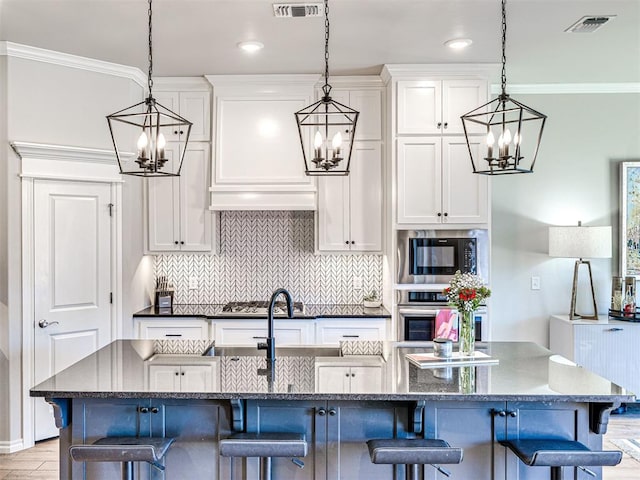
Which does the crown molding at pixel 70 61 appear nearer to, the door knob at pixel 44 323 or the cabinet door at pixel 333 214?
the cabinet door at pixel 333 214

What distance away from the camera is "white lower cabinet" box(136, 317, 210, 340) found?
427 cm

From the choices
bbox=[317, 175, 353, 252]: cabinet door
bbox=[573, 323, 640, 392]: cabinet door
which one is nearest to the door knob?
bbox=[317, 175, 353, 252]: cabinet door

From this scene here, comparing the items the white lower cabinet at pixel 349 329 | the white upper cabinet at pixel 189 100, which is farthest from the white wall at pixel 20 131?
the white lower cabinet at pixel 349 329

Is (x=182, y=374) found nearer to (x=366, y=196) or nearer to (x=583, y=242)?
(x=366, y=196)

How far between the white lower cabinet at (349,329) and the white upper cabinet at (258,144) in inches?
38.6

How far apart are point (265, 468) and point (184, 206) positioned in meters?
2.74

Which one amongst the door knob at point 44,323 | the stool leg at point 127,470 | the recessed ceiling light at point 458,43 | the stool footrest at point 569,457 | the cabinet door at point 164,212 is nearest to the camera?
the stool footrest at point 569,457

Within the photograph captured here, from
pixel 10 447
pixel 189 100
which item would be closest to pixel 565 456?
pixel 10 447

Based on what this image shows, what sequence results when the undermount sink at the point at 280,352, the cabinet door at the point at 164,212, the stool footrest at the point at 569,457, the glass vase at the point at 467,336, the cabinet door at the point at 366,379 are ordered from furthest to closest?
the cabinet door at the point at 164,212 < the undermount sink at the point at 280,352 < the glass vase at the point at 467,336 < the cabinet door at the point at 366,379 < the stool footrest at the point at 569,457

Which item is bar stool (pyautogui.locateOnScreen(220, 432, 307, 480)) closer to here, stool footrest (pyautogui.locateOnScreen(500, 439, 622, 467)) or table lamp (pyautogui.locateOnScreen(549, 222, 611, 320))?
stool footrest (pyautogui.locateOnScreen(500, 439, 622, 467))

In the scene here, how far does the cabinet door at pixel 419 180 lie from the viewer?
4.12 m

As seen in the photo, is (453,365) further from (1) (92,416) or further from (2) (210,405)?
(1) (92,416)

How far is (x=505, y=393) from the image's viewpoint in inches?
80.0

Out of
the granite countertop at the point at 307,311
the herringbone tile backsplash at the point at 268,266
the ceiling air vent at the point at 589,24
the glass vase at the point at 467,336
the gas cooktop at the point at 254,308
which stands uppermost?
the ceiling air vent at the point at 589,24
